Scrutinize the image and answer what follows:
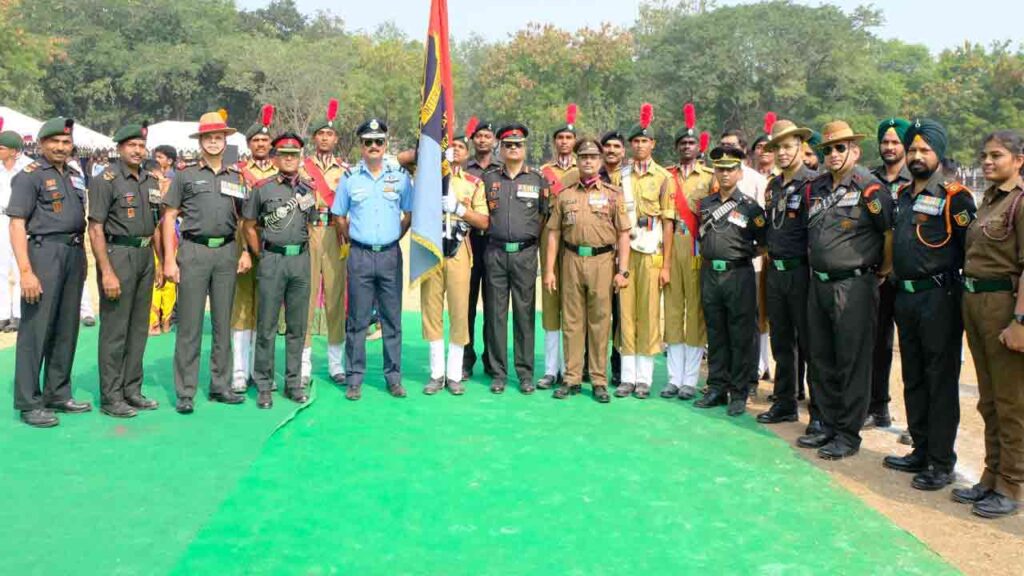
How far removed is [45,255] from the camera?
529cm

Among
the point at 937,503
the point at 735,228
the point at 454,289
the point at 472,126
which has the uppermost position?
the point at 472,126

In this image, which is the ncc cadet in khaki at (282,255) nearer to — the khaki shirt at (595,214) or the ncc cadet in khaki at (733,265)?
the khaki shirt at (595,214)

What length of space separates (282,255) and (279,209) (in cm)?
33

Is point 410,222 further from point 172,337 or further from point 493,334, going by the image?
point 172,337

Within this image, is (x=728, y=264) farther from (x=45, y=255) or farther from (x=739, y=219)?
(x=45, y=255)

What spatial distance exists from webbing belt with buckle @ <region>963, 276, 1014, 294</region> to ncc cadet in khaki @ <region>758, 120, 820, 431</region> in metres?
1.27

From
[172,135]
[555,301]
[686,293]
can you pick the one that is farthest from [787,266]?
[172,135]

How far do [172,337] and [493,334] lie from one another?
142 inches

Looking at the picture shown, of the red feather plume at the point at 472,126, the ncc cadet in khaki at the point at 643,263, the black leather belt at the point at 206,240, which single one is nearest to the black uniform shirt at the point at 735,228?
the ncc cadet in khaki at the point at 643,263

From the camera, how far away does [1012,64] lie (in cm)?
3925

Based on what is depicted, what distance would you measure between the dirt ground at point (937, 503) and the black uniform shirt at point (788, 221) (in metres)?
1.26

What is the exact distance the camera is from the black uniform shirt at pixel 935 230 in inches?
174

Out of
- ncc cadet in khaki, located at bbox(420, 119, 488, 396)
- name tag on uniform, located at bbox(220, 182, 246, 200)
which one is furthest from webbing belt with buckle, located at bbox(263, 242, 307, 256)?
ncc cadet in khaki, located at bbox(420, 119, 488, 396)

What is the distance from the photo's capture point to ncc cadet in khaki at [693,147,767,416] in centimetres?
588
